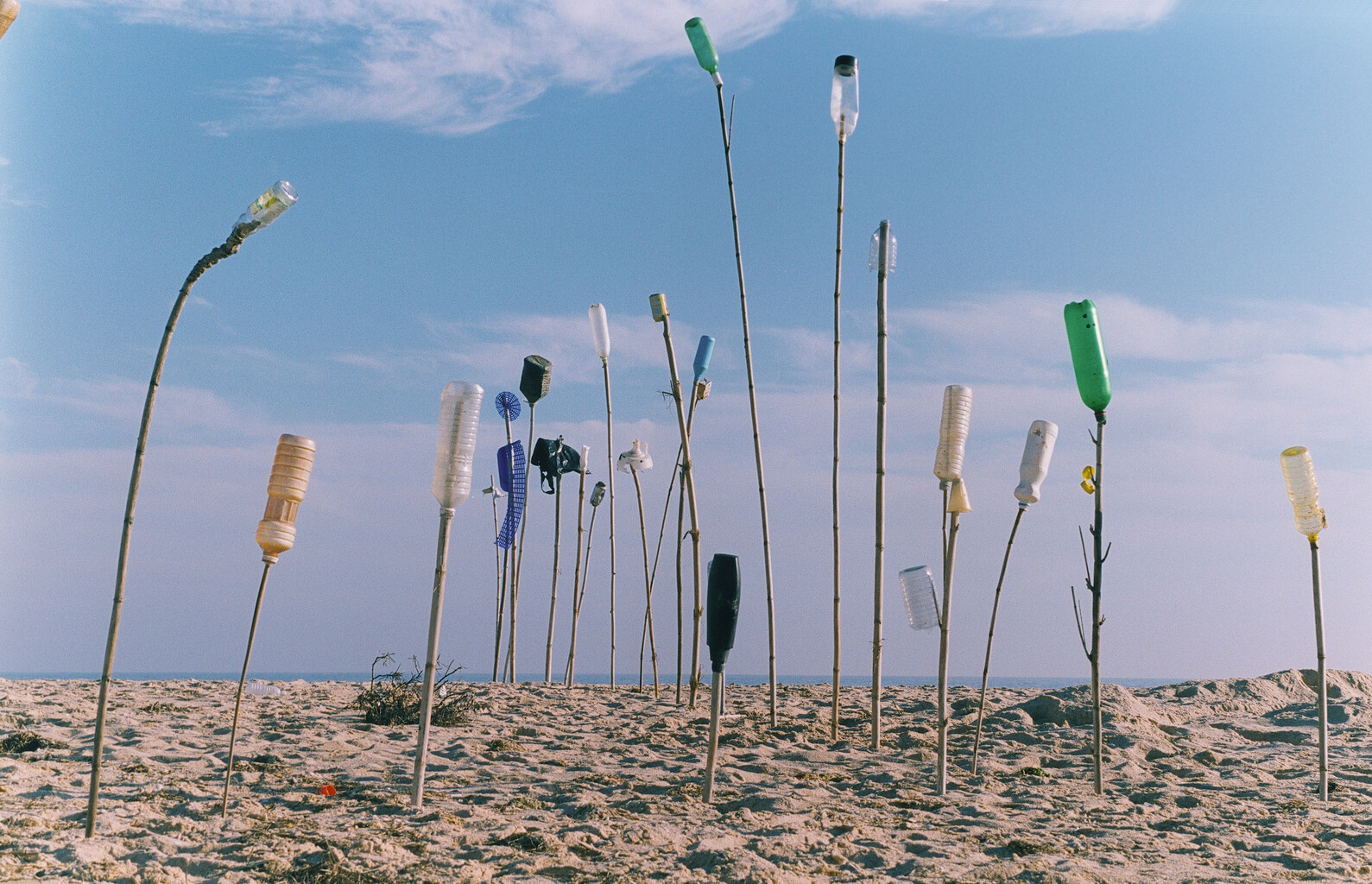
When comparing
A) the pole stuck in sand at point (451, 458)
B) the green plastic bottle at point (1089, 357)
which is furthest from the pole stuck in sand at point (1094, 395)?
the pole stuck in sand at point (451, 458)

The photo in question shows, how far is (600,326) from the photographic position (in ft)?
28.3

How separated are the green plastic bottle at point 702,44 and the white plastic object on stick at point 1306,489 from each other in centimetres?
425

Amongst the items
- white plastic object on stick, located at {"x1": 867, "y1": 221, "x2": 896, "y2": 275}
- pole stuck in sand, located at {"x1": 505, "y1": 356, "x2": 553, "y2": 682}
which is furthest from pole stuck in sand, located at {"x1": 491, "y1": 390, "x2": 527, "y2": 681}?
white plastic object on stick, located at {"x1": 867, "y1": 221, "x2": 896, "y2": 275}

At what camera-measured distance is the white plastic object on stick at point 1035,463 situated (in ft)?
16.9

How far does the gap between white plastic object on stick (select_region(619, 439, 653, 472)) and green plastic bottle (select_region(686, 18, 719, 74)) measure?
386cm

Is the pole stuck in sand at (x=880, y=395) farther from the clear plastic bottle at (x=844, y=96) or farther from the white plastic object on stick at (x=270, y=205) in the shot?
the white plastic object on stick at (x=270, y=205)

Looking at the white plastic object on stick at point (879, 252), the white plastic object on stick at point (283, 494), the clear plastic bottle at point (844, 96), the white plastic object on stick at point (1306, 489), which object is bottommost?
the white plastic object on stick at point (283, 494)

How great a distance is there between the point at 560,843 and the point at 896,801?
1.87 meters

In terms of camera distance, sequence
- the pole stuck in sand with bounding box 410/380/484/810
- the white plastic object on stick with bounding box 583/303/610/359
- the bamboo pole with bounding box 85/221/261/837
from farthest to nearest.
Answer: the white plastic object on stick with bounding box 583/303/610/359 < the pole stuck in sand with bounding box 410/380/484/810 < the bamboo pole with bounding box 85/221/261/837

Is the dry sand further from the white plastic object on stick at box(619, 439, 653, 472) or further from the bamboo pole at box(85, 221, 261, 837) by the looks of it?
the white plastic object on stick at box(619, 439, 653, 472)

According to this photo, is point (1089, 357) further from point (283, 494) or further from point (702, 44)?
point (283, 494)

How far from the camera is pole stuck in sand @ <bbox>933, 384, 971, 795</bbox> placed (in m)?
4.90

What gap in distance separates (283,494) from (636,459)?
5.04 m

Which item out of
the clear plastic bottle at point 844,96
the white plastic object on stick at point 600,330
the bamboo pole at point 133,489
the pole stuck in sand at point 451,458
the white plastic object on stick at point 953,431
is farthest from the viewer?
the white plastic object on stick at point 600,330
